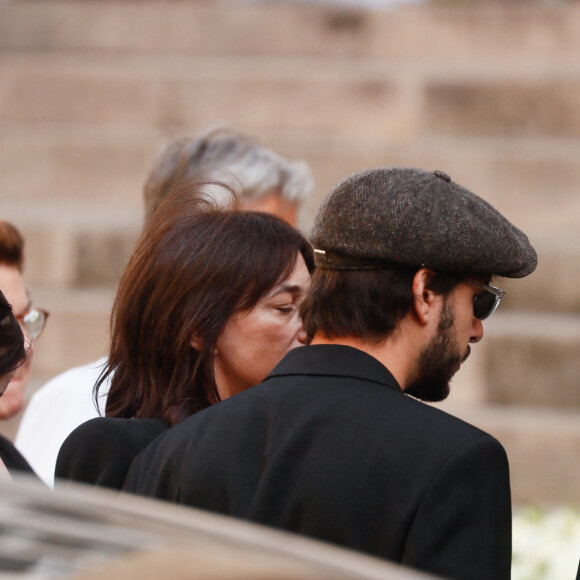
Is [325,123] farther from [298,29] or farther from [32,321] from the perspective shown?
[32,321]

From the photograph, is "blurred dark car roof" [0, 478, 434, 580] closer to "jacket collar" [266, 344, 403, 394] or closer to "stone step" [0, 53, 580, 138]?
"jacket collar" [266, 344, 403, 394]

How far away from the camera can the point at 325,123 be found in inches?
310

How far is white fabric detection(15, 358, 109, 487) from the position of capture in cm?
264

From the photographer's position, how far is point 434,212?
1.80 m

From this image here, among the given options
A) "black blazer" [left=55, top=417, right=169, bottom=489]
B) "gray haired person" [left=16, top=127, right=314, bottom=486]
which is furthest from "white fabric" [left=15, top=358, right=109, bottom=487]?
"black blazer" [left=55, top=417, right=169, bottom=489]

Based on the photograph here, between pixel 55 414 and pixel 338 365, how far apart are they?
1.16 metres

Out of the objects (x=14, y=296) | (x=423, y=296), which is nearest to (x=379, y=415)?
(x=423, y=296)

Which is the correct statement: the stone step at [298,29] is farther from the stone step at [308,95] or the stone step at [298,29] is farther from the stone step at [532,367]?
the stone step at [532,367]

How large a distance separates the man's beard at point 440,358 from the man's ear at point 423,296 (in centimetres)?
3

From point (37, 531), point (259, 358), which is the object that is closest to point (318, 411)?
point (259, 358)

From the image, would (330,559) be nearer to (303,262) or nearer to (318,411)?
(318,411)

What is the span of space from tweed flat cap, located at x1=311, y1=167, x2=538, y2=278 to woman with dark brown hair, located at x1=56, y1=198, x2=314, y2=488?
0.29 meters

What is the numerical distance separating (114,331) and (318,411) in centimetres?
71

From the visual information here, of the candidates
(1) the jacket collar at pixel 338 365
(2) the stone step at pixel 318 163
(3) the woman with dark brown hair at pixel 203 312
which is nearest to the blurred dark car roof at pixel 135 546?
(1) the jacket collar at pixel 338 365
